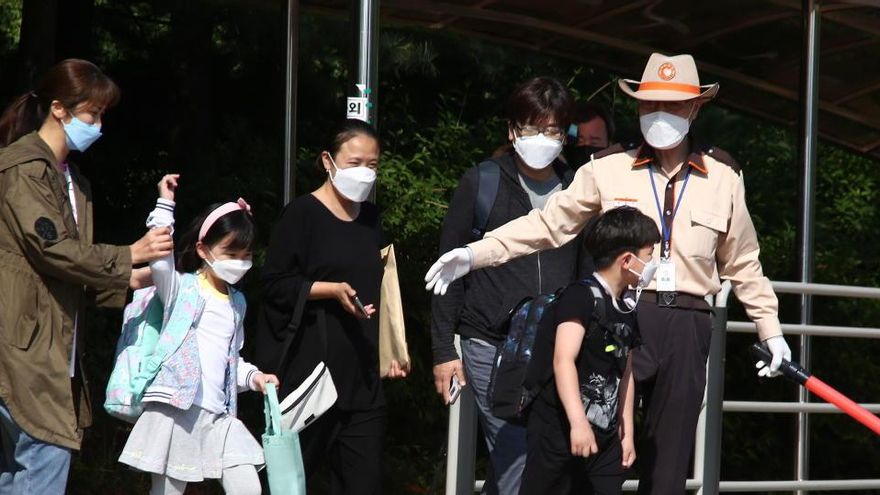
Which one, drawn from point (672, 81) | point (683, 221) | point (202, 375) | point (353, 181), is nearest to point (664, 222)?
point (683, 221)

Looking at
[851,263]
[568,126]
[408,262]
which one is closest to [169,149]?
[408,262]

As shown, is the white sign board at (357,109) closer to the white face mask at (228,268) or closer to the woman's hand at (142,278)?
the white face mask at (228,268)

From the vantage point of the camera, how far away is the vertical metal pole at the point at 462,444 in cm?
577

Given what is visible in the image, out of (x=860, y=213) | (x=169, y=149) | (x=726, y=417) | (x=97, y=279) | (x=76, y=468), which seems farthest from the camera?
(x=860, y=213)

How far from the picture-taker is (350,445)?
528cm

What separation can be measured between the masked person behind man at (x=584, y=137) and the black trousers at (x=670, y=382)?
98 centimetres

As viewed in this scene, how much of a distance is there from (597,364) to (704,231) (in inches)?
26.8

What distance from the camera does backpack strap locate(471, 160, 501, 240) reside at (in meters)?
5.50

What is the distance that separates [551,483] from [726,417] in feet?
18.1

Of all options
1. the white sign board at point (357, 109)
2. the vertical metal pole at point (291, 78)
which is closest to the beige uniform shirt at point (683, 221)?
the white sign board at point (357, 109)

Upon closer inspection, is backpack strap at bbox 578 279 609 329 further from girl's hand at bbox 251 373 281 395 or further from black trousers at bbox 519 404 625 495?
girl's hand at bbox 251 373 281 395

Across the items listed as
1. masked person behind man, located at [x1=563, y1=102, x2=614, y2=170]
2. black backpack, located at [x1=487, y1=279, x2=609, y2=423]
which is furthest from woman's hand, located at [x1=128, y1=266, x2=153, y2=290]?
masked person behind man, located at [x1=563, y1=102, x2=614, y2=170]

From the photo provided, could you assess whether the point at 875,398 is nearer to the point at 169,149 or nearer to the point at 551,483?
the point at 169,149

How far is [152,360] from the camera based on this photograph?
4867mm
